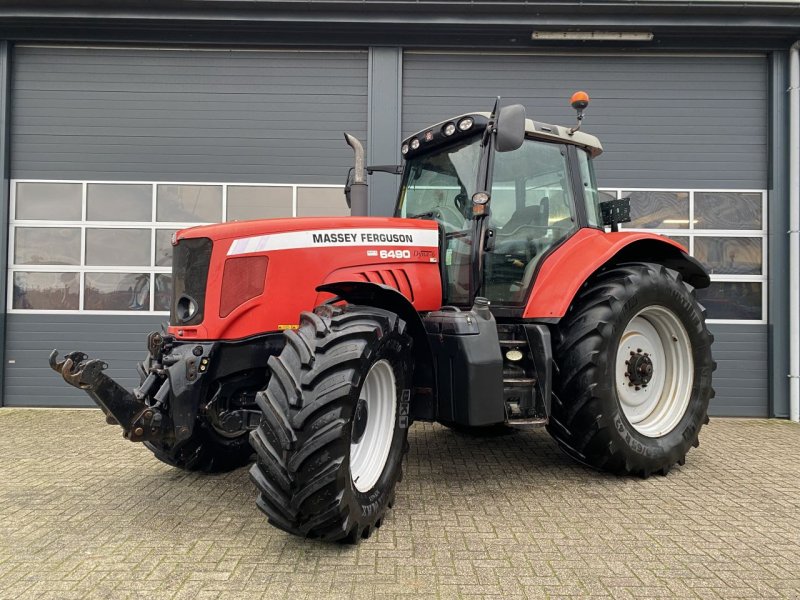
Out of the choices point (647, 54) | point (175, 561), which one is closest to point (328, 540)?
point (175, 561)

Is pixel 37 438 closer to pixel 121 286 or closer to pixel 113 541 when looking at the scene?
pixel 121 286

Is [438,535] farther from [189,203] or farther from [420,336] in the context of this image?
[189,203]

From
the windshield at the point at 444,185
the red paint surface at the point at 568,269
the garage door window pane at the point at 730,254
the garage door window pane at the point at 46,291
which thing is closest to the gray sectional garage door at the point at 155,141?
the garage door window pane at the point at 46,291

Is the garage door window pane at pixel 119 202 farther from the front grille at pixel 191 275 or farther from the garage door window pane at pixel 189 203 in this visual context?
the front grille at pixel 191 275

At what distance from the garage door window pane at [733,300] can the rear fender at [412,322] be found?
15.1ft

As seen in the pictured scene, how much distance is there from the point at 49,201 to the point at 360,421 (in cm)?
557

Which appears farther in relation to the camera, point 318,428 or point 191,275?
point 191,275

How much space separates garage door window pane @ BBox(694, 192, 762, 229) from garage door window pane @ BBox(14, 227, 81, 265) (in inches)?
295

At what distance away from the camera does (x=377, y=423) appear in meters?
2.76

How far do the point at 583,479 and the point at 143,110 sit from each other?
6.19 meters

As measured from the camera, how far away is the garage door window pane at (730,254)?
19.6ft

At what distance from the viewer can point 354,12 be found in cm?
572

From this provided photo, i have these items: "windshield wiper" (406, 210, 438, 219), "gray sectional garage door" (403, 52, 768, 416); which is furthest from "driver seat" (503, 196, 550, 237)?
"gray sectional garage door" (403, 52, 768, 416)

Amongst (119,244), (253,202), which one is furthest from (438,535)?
(119,244)
